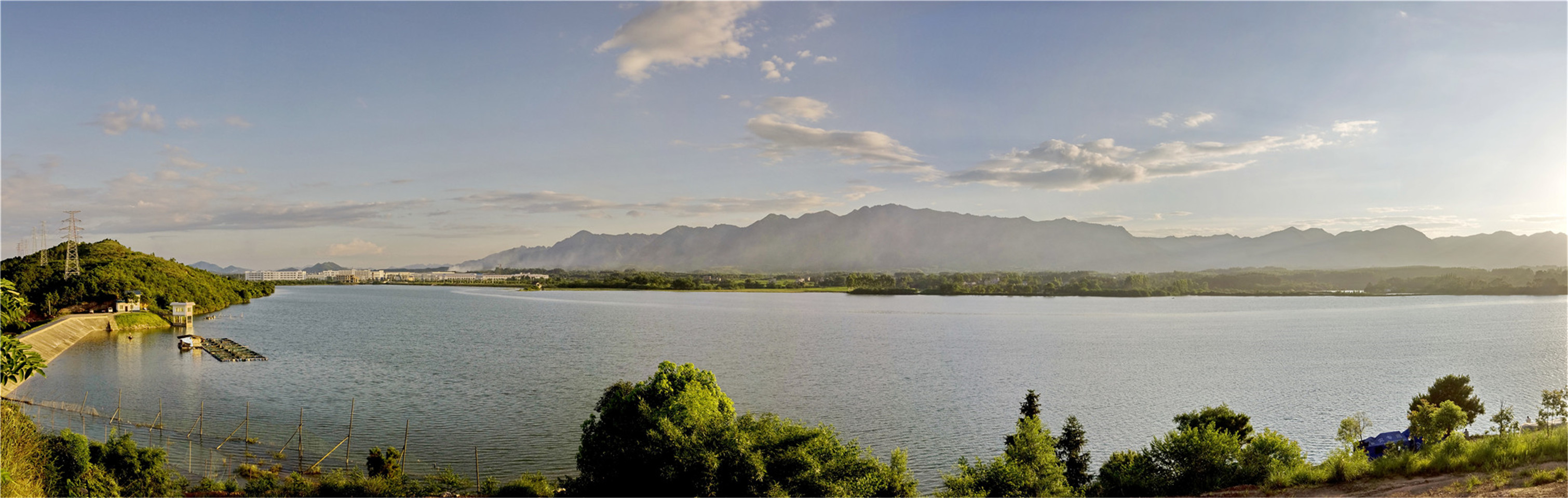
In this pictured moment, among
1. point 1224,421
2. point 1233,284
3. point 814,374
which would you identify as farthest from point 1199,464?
point 1233,284

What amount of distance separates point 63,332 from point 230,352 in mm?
21025

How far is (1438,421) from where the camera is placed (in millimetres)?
19109

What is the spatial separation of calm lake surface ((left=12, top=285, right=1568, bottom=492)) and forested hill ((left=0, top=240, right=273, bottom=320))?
827 centimetres

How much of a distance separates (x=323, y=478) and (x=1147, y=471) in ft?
76.3

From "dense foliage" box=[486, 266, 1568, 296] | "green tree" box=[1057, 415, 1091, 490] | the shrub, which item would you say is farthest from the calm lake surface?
"dense foliage" box=[486, 266, 1568, 296]

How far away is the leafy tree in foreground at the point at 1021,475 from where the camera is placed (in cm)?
1620

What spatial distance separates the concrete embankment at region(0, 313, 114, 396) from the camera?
53.4 meters

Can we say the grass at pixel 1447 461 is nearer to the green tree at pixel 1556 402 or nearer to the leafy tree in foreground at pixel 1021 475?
the leafy tree in foreground at pixel 1021 475

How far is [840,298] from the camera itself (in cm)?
14062

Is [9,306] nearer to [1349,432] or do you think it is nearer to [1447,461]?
[1447,461]

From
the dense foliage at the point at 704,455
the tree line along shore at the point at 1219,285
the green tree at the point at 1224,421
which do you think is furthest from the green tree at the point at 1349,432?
the tree line along shore at the point at 1219,285

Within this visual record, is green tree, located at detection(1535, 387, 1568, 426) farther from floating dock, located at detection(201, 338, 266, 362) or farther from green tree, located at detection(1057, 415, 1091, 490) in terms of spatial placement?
floating dock, located at detection(201, 338, 266, 362)

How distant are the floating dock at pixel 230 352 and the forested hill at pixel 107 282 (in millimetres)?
13953

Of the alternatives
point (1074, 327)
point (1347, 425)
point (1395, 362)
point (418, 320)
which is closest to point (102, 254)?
point (418, 320)
